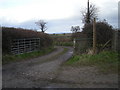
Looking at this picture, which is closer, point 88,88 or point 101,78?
point 88,88

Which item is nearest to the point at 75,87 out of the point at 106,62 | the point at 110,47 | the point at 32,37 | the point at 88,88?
the point at 88,88

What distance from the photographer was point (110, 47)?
13.5 m

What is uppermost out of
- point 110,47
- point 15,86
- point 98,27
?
point 98,27

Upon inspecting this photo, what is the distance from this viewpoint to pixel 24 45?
16953 mm

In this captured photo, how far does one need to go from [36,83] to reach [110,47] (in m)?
8.51

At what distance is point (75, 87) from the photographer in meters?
6.09

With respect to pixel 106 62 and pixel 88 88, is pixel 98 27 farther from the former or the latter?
pixel 88 88

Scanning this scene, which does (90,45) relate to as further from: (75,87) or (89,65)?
(75,87)

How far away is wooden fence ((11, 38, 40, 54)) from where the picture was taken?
50.4 feet

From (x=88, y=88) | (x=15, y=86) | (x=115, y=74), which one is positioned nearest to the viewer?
(x=88, y=88)

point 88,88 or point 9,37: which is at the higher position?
point 9,37

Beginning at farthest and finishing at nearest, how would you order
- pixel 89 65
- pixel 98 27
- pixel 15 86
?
pixel 98 27, pixel 89 65, pixel 15 86

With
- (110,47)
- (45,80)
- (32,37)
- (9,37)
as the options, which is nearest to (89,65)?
(45,80)

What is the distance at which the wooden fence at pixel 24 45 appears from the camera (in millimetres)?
15376
